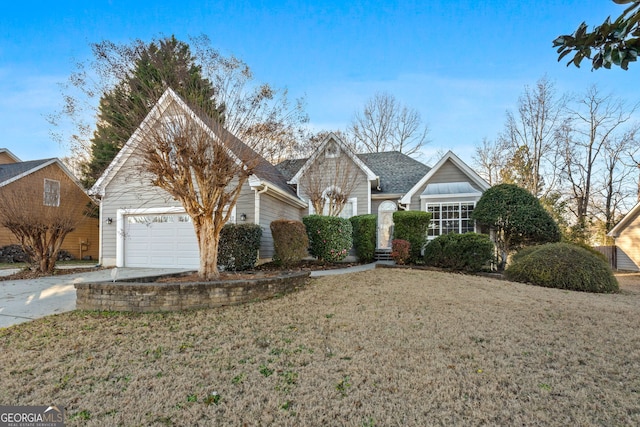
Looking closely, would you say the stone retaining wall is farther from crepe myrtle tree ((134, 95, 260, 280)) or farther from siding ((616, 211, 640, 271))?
siding ((616, 211, 640, 271))

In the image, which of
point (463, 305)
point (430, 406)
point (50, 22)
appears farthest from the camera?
point (50, 22)

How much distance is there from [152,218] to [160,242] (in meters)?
0.99

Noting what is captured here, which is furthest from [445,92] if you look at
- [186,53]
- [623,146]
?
[623,146]

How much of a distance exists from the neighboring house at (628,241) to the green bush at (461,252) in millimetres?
11605

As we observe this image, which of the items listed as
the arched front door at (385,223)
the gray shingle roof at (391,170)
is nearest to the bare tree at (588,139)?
the gray shingle roof at (391,170)

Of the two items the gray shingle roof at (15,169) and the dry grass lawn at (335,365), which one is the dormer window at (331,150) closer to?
the dry grass lawn at (335,365)

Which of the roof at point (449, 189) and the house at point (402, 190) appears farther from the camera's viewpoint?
the house at point (402, 190)

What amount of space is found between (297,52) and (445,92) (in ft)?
22.0

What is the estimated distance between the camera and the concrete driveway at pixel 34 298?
5.51m

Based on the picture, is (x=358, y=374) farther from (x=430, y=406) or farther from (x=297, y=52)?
(x=297, y=52)

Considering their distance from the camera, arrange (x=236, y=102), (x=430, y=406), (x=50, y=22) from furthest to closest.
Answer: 1. (x=50, y=22)
2. (x=236, y=102)
3. (x=430, y=406)

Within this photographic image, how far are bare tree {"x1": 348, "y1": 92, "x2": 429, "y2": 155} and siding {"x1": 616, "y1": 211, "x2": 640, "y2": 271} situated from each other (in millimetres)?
13210

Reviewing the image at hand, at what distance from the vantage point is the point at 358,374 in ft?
10.6

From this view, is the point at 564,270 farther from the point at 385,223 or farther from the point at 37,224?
the point at 37,224
